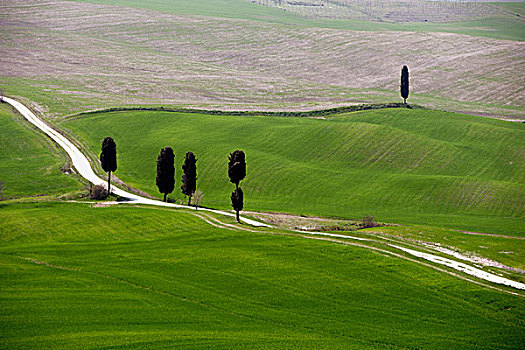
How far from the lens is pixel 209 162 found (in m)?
87.6

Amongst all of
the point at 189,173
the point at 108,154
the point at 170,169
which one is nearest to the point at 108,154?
the point at 108,154

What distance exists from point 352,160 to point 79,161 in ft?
147

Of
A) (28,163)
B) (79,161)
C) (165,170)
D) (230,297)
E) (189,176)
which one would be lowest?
(230,297)

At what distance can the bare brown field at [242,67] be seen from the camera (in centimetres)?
13475

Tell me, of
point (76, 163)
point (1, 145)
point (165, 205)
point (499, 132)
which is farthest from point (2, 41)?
point (499, 132)

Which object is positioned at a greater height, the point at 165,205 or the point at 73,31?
the point at 73,31

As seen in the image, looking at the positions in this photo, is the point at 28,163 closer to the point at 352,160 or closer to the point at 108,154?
the point at 108,154

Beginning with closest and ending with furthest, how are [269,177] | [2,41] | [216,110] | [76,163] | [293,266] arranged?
[293,266] → [269,177] → [76,163] → [216,110] → [2,41]

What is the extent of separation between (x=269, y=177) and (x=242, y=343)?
5290 cm

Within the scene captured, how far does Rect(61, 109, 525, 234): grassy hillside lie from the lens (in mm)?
72000

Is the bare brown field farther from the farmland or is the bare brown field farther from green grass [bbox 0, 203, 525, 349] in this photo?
green grass [bbox 0, 203, 525, 349]

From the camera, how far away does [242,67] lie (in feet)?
561

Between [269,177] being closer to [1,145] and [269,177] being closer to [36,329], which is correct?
[1,145]

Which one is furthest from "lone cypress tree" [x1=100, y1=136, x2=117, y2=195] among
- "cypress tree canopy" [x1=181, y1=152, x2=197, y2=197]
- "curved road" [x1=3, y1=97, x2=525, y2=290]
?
"cypress tree canopy" [x1=181, y1=152, x2=197, y2=197]
